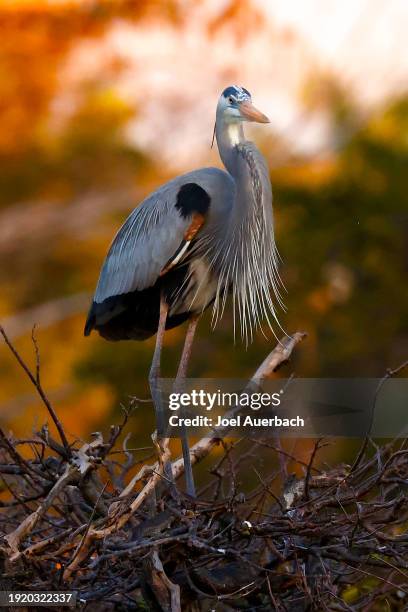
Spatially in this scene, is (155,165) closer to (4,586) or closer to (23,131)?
(23,131)

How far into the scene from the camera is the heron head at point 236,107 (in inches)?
167

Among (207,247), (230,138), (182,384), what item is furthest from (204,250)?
(182,384)

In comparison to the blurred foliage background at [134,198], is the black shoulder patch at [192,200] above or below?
below

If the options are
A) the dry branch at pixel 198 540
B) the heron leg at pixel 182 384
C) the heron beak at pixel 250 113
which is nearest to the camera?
the dry branch at pixel 198 540

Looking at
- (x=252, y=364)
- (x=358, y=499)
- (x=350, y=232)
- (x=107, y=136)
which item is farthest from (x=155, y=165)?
(x=358, y=499)

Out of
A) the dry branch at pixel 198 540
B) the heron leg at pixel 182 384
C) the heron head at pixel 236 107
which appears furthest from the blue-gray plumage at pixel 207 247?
the dry branch at pixel 198 540

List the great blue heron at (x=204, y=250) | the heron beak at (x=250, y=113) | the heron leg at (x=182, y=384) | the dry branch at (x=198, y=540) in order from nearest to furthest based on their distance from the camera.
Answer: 1. the dry branch at (x=198, y=540)
2. the heron leg at (x=182, y=384)
3. the heron beak at (x=250, y=113)
4. the great blue heron at (x=204, y=250)

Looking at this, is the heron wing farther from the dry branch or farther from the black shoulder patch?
the dry branch

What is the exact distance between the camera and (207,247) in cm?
450

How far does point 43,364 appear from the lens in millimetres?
12773

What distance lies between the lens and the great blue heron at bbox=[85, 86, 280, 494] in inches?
171

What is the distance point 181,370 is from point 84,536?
5.06ft

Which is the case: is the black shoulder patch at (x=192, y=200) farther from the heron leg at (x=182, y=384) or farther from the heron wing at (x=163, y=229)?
the heron leg at (x=182, y=384)

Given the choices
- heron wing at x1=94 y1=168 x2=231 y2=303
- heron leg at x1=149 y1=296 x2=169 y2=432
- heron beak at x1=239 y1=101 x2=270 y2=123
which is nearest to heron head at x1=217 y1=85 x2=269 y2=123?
heron beak at x1=239 y1=101 x2=270 y2=123
